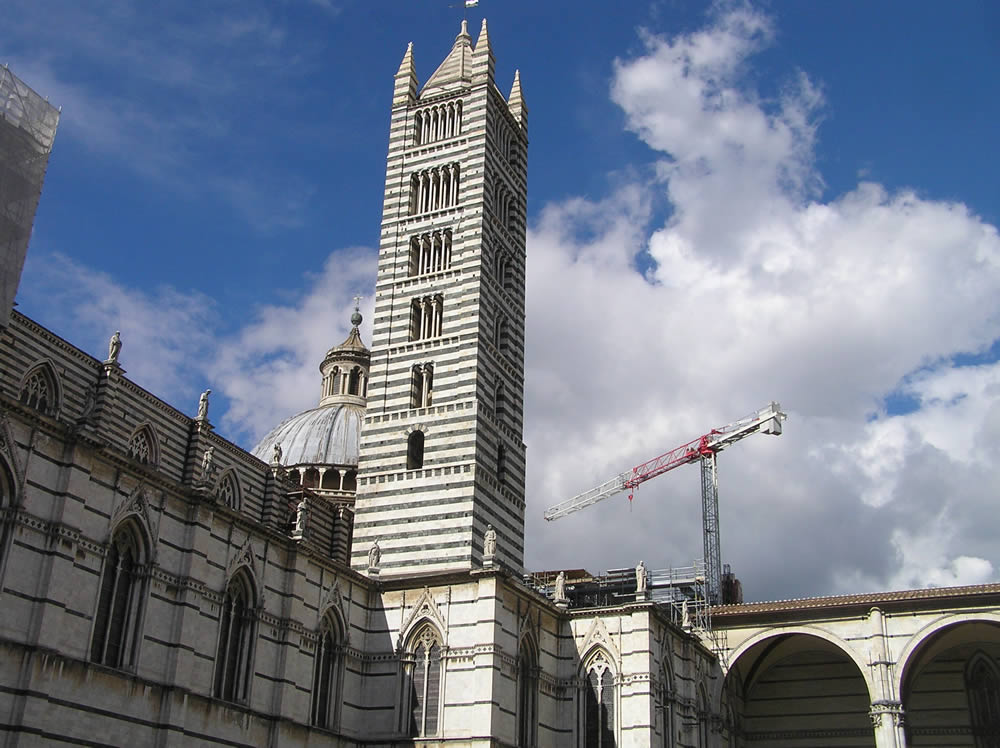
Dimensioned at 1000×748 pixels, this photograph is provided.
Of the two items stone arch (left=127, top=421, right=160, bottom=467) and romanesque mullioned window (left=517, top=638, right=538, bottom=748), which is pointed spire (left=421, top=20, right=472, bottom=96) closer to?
stone arch (left=127, top=421, right=160, bottom=467)

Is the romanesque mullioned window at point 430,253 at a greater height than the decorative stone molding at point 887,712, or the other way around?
the romanesque mullioned window at point 430,253

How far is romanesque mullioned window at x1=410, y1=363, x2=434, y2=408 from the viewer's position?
125ft

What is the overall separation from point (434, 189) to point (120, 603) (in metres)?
23.7

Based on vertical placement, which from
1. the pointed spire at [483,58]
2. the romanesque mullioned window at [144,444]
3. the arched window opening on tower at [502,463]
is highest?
the pointed spire at [483,58]

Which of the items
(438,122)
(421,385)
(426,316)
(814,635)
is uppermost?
(438,122)

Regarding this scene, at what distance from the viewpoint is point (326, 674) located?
28.3m

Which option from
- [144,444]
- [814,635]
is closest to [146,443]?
→ [144,444]

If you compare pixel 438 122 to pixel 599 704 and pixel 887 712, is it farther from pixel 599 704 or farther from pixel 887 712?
pixel 887 712

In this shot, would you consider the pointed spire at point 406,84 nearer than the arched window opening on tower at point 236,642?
No

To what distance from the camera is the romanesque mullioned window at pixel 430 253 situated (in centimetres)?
4041

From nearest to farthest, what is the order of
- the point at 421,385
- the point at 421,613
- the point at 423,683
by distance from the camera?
the point at 423,683, the point at 421,613, the point at 421,385

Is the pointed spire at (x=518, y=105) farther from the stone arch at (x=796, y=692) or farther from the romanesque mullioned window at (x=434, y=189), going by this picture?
the stone arch at (x=796, y=692)

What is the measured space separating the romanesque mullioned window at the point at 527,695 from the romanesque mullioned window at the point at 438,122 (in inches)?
837

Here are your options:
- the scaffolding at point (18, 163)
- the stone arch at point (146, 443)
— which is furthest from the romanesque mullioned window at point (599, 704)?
the scaffolding at point (18, 163)
